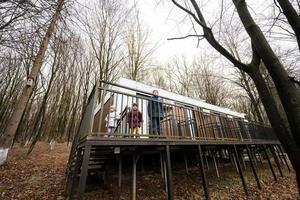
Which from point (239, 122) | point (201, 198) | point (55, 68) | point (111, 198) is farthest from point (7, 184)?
point (239, 122)

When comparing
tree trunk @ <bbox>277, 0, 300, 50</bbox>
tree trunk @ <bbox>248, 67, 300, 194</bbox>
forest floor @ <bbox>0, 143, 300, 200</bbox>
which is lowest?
forest floor @ <bbox>0, 143, 300, 200</bbox>

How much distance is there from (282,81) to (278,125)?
2.47 feet

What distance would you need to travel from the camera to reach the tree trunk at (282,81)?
2.21m

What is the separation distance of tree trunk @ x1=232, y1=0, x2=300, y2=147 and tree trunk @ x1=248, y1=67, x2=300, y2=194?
0.14 m

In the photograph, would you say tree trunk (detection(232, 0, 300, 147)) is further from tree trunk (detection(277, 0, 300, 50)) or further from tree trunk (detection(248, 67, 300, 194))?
tree trunk (detection(277, 0, 300, 50))

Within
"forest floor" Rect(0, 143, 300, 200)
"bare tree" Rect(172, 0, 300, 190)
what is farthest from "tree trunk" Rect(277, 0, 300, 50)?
"forest floor" Rect(0, 143, 300, 200)

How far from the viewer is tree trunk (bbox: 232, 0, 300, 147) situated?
7.24 feet

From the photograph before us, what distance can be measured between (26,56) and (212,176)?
28.6 ft

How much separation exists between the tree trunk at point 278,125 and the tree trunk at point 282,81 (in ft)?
0.45

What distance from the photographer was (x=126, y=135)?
3.32 meters

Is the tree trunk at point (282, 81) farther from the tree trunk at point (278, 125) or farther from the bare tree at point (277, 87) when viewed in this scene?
the tree trunk at point (278, 125)

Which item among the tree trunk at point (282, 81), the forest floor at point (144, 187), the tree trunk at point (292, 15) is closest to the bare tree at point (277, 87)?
the tree trunk at point (282, 81)

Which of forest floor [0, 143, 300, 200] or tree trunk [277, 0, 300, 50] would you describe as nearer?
tree trunk [277, 0, 300, 50]

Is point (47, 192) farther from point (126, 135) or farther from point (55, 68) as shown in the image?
point (55, 68)
